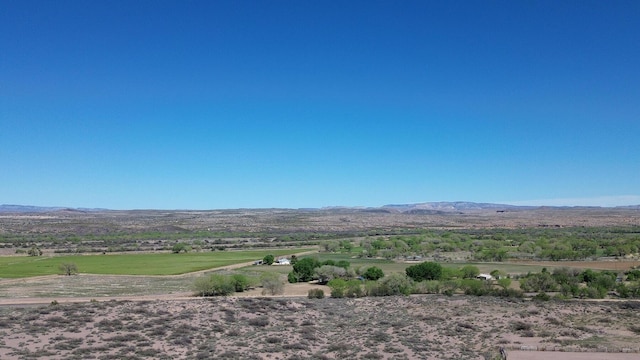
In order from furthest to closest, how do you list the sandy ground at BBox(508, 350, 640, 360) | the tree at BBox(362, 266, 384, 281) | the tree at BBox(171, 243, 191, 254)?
the tree at BBox(171, 243, 191, 254) → the tree at BBox(362, 266, 384, 281) → the sandy ground at BBox(508, 350, 640, 360)

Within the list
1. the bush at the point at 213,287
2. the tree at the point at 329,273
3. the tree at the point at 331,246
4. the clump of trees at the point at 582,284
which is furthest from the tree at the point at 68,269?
the clump of trees at the point at 582,284

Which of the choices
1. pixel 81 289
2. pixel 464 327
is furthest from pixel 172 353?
pixel 81 289

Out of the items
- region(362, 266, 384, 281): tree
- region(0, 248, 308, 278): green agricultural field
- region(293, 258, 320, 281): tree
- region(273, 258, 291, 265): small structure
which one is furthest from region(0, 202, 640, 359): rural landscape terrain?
region(273, 258, 291, 265): small structure

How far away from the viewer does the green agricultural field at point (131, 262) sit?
80188 mm

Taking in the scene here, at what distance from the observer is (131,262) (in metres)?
94.2

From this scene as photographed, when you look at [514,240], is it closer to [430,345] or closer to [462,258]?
[462,258]

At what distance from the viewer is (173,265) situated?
294ft

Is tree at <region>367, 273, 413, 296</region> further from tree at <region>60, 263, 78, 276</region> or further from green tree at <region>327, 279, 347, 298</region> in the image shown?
tree at <region>60, 263, 78, 276</region>

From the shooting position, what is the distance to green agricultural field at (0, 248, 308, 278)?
263 feet

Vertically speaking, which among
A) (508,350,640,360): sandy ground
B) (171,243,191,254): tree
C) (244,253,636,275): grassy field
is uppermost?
(171,243,191,254): tree

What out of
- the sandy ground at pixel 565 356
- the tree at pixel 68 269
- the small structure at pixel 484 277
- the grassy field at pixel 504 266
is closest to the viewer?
the sandy ground at pixel 565 356

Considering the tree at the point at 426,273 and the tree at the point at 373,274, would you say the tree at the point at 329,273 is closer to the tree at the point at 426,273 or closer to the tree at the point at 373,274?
the tree at the point at 373,274

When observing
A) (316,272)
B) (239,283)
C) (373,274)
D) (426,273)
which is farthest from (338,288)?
(316,272)

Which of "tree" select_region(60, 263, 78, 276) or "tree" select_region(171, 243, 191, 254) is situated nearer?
"tree" select_region(60, 263, 78, 276)
